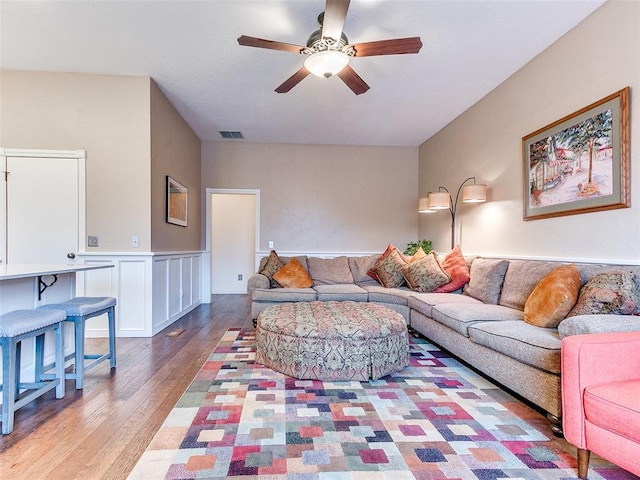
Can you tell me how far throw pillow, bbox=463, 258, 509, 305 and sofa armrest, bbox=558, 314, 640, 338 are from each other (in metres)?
1.38

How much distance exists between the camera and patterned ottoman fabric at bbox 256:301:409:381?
243 centimetres

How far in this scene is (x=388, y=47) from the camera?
2328mm

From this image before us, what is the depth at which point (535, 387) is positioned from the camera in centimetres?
189

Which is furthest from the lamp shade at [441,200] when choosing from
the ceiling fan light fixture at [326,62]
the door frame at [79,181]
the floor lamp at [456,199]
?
the door frame at [79,181]

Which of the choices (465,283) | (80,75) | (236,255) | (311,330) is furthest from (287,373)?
(236,255)

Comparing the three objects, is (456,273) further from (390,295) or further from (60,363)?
(60,363)

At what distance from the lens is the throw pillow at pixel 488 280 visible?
10.3ft

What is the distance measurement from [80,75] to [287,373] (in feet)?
12.6

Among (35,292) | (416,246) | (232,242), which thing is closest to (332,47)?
(35,292)

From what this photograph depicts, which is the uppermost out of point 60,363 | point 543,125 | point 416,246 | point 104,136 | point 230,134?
point 230,134

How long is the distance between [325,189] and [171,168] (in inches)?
99.6

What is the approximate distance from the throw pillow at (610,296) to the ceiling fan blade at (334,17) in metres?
2.31

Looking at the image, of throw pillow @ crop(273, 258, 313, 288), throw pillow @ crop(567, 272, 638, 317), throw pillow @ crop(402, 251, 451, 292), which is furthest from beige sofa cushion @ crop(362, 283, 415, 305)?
throw pillow @ crop(567, 272, 638, 317)

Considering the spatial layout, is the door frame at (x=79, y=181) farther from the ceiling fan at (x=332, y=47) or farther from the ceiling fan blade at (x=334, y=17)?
the ceiling fan blade at (x=334, y=17)
